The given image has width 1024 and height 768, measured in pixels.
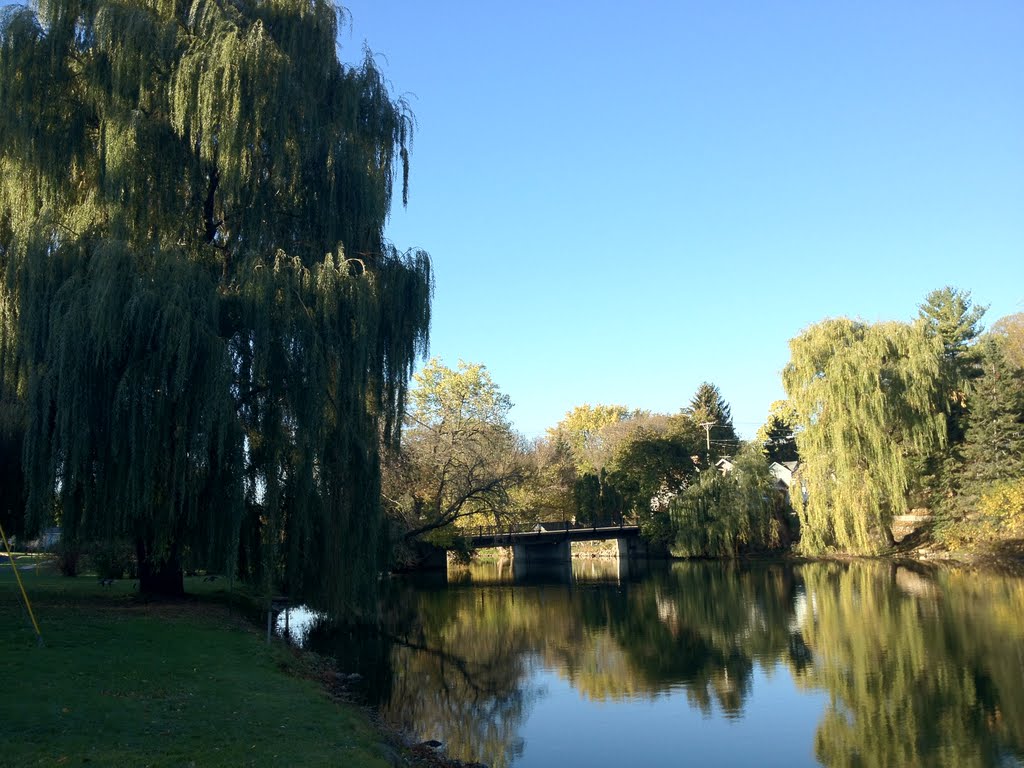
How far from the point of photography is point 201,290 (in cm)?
1436

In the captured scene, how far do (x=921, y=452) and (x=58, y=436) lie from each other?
3653 centimetres

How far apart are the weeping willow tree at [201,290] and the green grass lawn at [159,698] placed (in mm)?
1672

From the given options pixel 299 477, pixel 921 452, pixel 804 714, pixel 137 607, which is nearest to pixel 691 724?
pixel 804 714

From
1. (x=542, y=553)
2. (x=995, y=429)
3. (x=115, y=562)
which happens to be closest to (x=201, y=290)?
(x=115, y=562)

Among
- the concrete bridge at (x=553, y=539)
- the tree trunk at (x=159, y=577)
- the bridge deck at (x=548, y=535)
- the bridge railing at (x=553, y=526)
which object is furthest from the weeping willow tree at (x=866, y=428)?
the tree trunk at (x=159, y=577)

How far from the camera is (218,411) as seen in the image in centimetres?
1409

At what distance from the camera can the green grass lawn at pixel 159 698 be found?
744cm

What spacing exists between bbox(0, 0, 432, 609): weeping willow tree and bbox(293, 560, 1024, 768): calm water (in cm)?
384

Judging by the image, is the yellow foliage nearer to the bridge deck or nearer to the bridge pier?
the bridge deck

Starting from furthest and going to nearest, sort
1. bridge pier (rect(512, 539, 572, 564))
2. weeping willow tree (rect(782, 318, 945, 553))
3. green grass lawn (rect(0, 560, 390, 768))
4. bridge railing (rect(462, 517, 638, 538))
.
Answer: bridge pier (rect(512, 539, 572, 564)) < bridge railing (rect(462, 517, 638, 538)) < weeping willow tree (rect(782, 318, 945, 553)) < green grass lawn (rect(0, 560, 390, 768))

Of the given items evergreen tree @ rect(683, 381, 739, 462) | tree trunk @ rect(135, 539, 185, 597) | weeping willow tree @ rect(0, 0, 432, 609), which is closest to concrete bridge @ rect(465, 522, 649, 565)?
evergreen tree @ rect(683, 381, 739, 462)

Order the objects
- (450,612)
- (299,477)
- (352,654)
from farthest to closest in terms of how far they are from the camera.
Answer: (450,612) < (352,654) < (299,477)

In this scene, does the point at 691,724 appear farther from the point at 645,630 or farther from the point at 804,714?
the point at 645,630

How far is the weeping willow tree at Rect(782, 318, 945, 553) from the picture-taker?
37.1m
